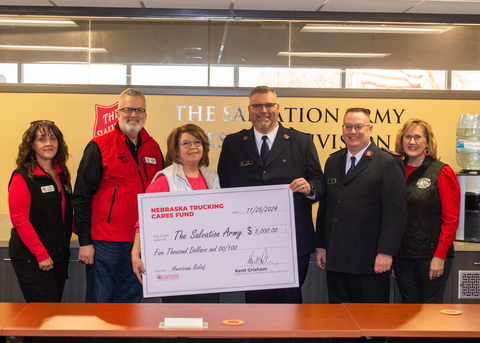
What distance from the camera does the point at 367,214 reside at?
2.55m

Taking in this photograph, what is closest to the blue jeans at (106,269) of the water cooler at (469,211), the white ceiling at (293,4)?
the white ceiling at (293,4)

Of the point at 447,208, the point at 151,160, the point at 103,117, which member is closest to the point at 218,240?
the point at 151,160

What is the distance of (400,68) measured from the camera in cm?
412

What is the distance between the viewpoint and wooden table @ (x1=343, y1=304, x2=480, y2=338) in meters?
1.63

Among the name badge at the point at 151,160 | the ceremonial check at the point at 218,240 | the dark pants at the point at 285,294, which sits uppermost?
the name badge at the point at 151,160

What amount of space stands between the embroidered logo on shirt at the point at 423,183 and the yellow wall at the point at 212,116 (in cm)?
122

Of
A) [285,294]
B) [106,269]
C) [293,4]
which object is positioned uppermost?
[293,4]

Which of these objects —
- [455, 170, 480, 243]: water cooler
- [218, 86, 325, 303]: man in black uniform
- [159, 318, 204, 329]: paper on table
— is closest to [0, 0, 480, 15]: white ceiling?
[218, 86, 325, 303]: man in black uniform

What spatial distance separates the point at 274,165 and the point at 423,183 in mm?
1075

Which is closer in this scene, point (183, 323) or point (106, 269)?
point (183, 323)

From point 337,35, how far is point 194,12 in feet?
4.83

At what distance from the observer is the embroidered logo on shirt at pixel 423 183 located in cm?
282

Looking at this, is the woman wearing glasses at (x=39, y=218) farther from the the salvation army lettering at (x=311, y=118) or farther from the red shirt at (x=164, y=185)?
the the salvation army lettering at (x=311, y=118)

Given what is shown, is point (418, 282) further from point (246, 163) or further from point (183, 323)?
point (183, 323)
